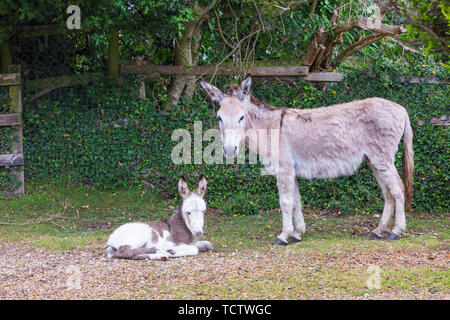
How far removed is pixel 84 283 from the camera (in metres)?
4.86

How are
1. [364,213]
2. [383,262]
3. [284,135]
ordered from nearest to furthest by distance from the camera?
[383,262], [284,135], [364,213]

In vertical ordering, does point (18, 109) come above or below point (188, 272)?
above

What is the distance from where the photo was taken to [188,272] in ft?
16.8

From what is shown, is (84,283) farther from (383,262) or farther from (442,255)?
(442,255)

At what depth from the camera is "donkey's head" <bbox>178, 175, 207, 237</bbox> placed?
584 cm

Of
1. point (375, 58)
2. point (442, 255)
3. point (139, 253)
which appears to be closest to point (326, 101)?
point (375, 58)

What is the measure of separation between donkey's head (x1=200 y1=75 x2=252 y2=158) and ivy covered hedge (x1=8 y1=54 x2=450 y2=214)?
2.36m

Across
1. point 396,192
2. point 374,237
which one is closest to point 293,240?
point 374,237

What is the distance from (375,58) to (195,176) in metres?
3.89

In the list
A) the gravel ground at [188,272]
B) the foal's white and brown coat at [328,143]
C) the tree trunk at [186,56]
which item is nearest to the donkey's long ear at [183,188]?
the gravel ground at [188,272]

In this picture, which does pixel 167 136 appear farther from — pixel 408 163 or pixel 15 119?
pixel 408 163

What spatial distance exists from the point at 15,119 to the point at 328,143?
574 cm

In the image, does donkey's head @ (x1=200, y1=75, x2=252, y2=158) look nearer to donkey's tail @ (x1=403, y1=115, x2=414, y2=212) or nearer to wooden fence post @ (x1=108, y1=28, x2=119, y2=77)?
donkey's tail @ (x1=403, y1=115, x2=414, y2=212)

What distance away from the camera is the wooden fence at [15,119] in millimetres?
9047
